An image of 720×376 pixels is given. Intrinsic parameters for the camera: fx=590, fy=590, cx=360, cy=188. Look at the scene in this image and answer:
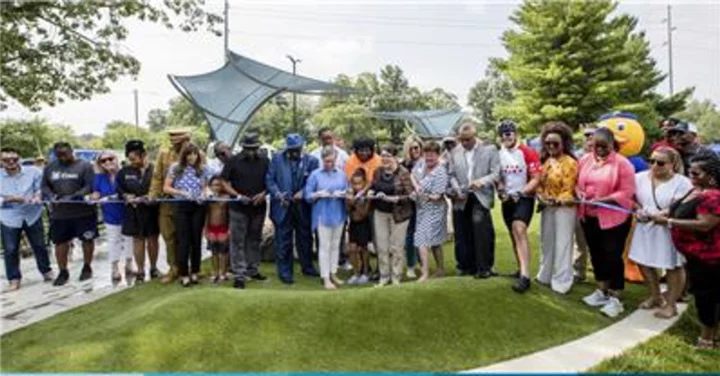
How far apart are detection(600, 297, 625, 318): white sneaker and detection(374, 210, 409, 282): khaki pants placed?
6.78 feet

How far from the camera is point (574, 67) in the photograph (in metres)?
27.0

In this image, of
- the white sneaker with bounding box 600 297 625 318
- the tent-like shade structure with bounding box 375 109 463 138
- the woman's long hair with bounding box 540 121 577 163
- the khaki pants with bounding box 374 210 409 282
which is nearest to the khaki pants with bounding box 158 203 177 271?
the khaki pants with bounding box 374 210 409 282

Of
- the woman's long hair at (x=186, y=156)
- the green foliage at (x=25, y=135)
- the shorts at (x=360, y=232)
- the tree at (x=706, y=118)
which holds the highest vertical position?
the tree at (x=706, y=118)

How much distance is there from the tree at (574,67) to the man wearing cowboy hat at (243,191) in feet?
73.4

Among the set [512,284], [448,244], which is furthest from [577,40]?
[512,284]

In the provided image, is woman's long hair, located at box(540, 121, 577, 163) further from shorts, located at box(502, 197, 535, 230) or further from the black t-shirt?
the black t-shirt

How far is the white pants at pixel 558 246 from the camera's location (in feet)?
18.6

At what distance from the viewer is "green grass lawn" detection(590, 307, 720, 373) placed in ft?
13.6

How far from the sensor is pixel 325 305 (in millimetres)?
4965

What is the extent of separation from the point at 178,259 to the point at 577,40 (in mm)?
24497

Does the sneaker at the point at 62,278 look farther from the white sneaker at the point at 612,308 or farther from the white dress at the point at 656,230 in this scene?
the white dress at the point at 656,230

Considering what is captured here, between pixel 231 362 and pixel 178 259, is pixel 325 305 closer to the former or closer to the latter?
pixel 231 362

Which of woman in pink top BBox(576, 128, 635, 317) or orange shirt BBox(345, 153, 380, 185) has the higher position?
orange shirt BBox(345, 153, 380, 185)

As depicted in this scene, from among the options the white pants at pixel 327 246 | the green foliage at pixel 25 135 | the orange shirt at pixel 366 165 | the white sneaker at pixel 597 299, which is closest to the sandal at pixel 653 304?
the white sneaker at pixel 597 299
